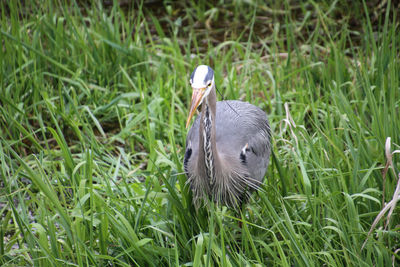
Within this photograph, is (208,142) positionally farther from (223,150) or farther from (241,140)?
(241,140)

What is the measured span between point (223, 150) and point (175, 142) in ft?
3.18

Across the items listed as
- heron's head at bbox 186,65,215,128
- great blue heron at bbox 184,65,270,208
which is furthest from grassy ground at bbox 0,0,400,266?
heron's head at bbox 186,65,215,128

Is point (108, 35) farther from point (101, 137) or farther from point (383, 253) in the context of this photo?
point (383, 253)

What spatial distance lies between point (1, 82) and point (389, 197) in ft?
7.89

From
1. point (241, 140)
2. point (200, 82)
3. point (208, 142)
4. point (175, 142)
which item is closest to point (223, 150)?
point (241, 140)

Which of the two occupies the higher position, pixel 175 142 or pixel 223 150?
pixel 223 150

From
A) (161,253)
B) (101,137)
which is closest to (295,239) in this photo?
(161,253)

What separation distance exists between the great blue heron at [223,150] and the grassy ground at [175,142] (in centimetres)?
9

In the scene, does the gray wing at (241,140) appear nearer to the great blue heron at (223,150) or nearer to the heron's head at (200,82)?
the great blue heron at (223,150)

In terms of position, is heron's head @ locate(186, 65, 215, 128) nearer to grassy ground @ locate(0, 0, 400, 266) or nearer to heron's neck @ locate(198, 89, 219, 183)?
heron's neck @ locate(198, 89, 219, 183)

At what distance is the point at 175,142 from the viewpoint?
3.30 meters

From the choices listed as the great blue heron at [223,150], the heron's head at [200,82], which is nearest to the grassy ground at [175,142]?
the great blue heron at [223,150]

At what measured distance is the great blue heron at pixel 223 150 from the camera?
2123 mm

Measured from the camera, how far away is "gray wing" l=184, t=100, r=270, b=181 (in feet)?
7.81
